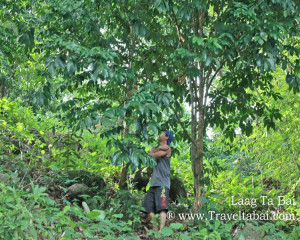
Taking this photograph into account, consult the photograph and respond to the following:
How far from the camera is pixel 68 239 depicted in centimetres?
321

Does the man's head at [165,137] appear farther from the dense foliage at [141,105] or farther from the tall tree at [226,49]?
the tall tree at [226,49]

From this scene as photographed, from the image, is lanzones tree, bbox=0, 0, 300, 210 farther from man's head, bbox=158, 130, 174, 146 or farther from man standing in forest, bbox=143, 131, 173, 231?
man standing in forest, bbox=143, 131, 173, 231

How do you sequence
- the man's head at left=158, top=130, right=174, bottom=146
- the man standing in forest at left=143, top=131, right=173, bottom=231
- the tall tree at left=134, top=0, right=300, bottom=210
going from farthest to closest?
1. the man's head at left=158, top=130, right=174, bottom=146
2. the man standing in forest at left=143, top=131, right=173, bottom=231
3. the tall tree at left=134, top=0, right=300, bottom=210

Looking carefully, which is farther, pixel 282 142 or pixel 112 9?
pixel 282 142

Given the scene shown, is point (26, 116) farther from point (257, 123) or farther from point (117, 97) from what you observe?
point (257, 123)

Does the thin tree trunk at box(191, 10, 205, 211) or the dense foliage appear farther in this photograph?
the thin tree trunk at box(191, 10, 205, 211)

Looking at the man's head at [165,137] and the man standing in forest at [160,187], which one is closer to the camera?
the man standing in forest at [160,187]

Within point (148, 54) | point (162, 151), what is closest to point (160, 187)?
point (162, 151)

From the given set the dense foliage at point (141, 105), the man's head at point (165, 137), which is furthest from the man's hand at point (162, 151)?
the dense foliage at point (141, 105)

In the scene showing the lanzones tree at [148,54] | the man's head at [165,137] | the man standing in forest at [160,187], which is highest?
the lanzones tree at [148,54]

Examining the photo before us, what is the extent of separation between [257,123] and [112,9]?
3.80 metres

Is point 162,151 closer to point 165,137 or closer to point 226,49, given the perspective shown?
point 165,137

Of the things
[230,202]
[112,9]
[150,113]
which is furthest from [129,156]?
[230,202]

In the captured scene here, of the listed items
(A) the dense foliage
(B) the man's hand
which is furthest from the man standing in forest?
(A) the dense foliage
